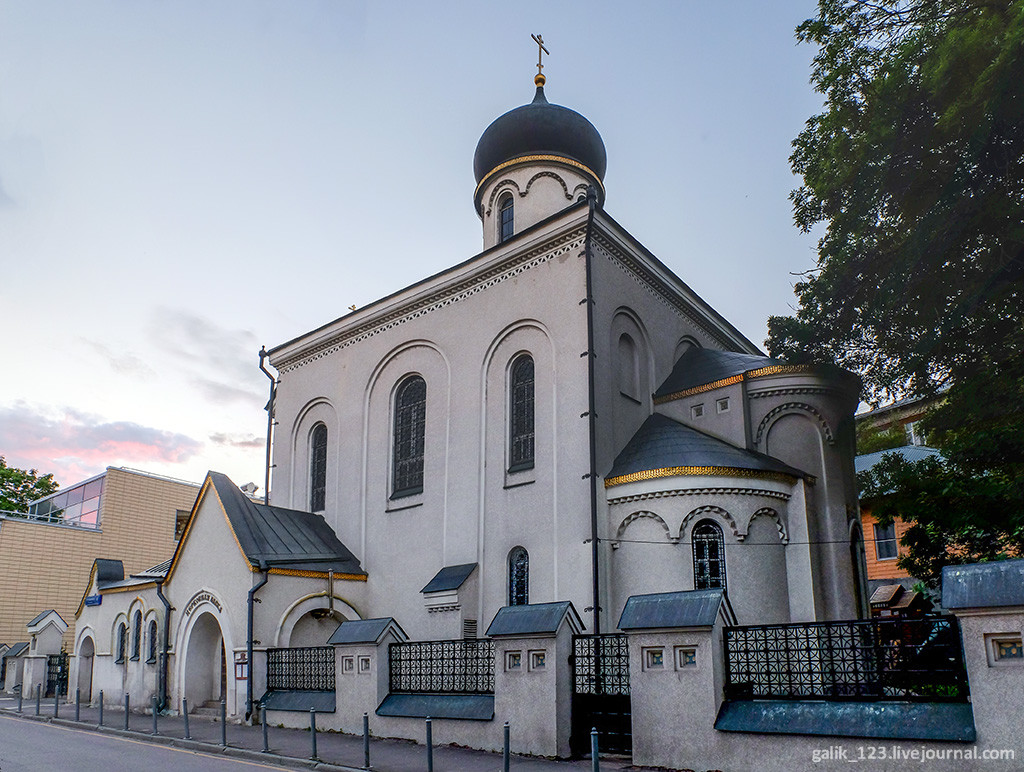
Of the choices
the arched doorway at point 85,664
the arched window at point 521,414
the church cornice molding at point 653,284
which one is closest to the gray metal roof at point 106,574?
the arched doorway at point 85,664

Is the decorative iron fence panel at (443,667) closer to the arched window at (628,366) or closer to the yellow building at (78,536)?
the arched window at (628,366)

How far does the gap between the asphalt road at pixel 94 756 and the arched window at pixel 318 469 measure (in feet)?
26.1

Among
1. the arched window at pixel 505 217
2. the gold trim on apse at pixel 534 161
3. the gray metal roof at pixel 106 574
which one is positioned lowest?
the gray metal roof at pixel 106 574

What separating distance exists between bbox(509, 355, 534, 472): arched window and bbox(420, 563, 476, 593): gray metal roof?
2.32 metres

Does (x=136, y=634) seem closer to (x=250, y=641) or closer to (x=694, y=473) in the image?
(x=250, y=641)

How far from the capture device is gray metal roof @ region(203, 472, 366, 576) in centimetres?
1775

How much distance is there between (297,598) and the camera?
57.9 ft

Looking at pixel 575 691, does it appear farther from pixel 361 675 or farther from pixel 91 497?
pixel 91 497

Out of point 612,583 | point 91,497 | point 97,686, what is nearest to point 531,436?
point 612,583

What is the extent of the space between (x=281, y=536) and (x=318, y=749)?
24.3 ft

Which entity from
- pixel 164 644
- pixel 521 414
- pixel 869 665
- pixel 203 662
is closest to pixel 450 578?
pixel 521 414

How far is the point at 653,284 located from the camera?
1973cm

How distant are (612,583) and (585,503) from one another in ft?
5.14

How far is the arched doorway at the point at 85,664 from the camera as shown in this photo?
867 inches
